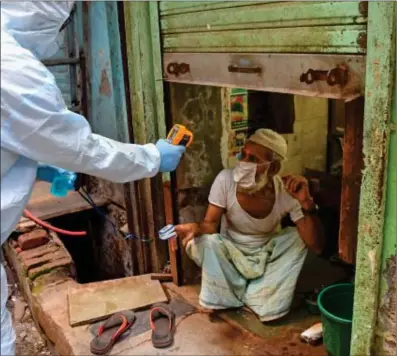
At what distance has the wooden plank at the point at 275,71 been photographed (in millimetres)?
1795

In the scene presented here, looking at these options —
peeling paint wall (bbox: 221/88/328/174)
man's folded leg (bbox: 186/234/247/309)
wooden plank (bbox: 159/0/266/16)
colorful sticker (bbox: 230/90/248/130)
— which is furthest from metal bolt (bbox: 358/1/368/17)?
peeling paint wall (bbox: 221/88/328/174)

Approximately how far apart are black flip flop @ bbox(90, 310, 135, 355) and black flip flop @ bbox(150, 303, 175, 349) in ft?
0.45

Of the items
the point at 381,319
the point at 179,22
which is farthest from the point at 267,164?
the point at 381,319

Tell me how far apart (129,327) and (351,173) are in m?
1.64

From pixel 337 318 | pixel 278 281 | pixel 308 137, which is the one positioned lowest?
pixel 278 281

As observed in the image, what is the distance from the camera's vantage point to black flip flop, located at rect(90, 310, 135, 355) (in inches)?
104

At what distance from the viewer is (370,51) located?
5.50 feet

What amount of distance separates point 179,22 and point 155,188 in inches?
43.8

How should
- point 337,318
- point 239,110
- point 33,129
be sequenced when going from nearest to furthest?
point 33,129 → point 337,318 → point 239,110

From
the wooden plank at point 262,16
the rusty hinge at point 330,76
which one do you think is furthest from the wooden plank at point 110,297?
the rusty hinge at point 330,76

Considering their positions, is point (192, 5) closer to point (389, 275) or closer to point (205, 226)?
point (205, 226)

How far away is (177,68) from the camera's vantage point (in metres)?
2.77

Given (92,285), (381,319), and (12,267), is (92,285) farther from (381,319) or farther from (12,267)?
(381,319)

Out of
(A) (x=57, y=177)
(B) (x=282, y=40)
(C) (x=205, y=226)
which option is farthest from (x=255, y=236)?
(A) (x=57, y=177)
